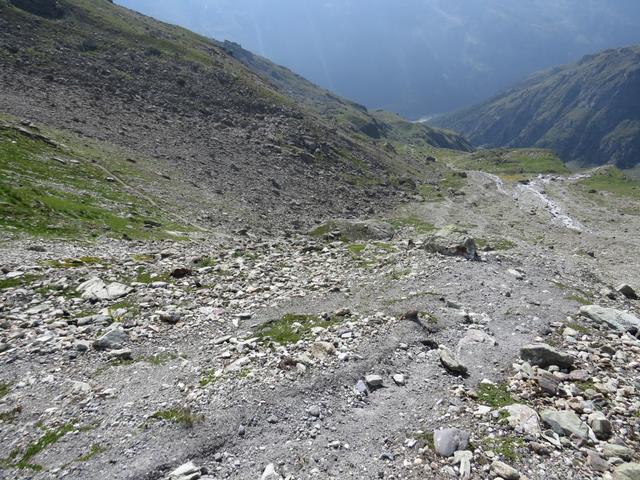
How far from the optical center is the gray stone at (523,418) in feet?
38.5

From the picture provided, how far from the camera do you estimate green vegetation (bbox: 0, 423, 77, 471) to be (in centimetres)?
1076

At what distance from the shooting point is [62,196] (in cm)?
3703

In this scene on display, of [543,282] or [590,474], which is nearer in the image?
[590,474]

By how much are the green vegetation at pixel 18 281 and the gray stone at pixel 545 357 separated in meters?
22.8

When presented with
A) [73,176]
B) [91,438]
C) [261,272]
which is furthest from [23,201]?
[91,438]

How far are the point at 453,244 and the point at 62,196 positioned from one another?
33.7m

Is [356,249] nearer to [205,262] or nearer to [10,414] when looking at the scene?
[205,262]

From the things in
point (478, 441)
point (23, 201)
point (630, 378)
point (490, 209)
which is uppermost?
point (490, 209)

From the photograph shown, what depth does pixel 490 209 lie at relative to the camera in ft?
322

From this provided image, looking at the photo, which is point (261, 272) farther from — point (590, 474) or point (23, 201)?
point (23, 201)

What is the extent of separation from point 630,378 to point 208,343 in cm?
1558

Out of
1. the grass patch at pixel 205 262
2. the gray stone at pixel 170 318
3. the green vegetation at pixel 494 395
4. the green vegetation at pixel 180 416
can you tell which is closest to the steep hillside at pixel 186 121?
the grass patch at pixel 205 262

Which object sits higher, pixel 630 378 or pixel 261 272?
pixel 630 378

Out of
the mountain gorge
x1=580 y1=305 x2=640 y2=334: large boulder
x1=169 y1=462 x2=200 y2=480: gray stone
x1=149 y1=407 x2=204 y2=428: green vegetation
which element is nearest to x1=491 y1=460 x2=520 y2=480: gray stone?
the mountain gorge
